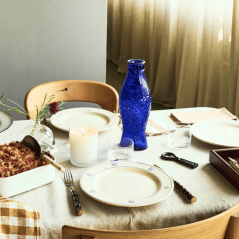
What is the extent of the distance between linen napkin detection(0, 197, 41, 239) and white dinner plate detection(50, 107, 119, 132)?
47 centimetres

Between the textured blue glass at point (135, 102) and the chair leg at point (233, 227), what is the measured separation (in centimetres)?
44

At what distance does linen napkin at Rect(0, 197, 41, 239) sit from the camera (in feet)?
2.05

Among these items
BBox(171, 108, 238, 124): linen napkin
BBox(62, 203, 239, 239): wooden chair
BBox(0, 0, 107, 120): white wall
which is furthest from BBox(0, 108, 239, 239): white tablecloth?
BBox(0, 0, 107, 120): white wall

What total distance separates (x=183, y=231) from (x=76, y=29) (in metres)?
1.80

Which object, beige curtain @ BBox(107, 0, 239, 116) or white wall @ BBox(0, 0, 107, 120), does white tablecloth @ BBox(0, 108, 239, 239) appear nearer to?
white wall @ BBox(0, 0, 107, 120)

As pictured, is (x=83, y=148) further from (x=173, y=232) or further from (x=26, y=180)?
(x=173, y=232)

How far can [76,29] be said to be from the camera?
6.82 ft

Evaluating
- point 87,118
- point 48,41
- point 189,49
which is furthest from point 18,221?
point 189,49

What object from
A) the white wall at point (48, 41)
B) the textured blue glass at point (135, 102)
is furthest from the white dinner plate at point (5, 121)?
the white wall at point (48, 41)

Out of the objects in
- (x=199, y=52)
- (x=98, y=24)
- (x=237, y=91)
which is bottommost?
(x=237, y=91)

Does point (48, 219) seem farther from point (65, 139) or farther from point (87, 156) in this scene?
point (65, 139)

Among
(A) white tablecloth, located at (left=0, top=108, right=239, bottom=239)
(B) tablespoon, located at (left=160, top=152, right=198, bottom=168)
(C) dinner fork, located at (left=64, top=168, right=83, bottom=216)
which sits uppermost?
(B) tablespoon, located at (left=160, top=152, right=198, bottom=168)

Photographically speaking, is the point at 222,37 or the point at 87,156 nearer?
the point at 87,156

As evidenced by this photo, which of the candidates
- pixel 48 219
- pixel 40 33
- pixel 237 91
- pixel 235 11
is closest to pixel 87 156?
pixel 48 219
